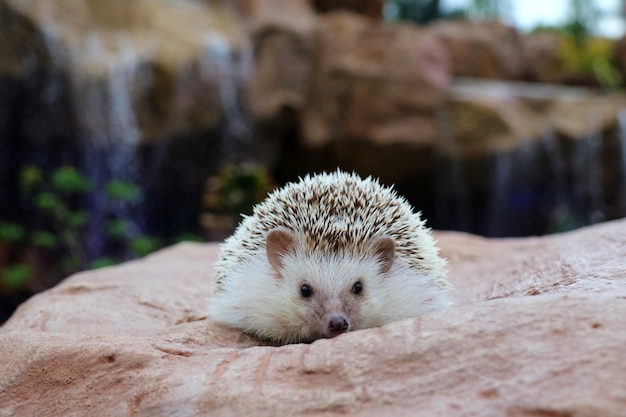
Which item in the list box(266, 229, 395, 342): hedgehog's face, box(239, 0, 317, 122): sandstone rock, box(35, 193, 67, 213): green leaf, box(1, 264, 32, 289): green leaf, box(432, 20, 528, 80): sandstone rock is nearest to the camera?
box(266, 229, 395, 342): hedgehog's face

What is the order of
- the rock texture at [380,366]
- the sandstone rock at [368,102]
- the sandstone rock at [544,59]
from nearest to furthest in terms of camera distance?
1. the rock texture at [380,366]
2. the sandstone rock at [368,102]
3. the sandstone rock at [544,59]

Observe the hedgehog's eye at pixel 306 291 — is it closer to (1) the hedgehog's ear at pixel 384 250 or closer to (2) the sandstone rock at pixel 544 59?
(1) the hedgehog's ear at pixel 384 250

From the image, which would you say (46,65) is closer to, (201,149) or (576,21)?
(201,149)

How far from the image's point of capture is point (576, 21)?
13.5m

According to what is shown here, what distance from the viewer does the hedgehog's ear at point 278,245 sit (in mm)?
3000

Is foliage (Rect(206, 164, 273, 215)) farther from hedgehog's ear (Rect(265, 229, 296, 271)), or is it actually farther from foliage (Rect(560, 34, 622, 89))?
foliage (Rect(560, 34, 622, 89))

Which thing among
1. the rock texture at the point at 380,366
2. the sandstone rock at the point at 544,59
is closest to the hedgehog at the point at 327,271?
the rock texture at the point at 380,366

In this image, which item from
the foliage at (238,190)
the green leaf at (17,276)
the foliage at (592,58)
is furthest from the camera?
the foliage at (592,58)

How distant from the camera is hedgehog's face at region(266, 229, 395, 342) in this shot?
2873mm

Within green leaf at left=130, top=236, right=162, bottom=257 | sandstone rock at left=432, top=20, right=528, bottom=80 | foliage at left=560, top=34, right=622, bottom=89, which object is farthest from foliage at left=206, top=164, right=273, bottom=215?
foliage at left=560, top=34, right=622, bottom=89

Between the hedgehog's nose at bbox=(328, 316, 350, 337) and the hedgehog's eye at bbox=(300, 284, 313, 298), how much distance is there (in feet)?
0.73

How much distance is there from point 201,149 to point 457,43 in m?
6.68

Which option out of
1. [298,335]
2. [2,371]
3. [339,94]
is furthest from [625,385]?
[339,94]

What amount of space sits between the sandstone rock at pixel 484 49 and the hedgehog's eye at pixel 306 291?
1119 centimetres
